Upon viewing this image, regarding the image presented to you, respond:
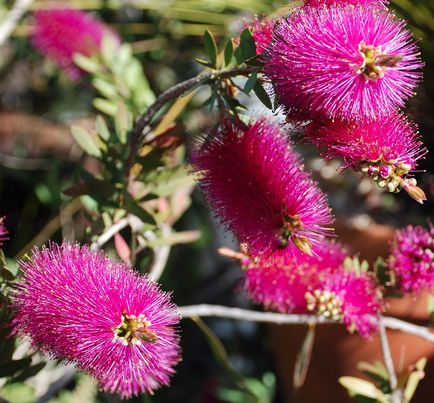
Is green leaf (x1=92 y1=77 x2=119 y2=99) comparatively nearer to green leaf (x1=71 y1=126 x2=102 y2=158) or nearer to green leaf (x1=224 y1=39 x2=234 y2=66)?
green leaf (x1=71 y1=126 x2=102 y2=158)

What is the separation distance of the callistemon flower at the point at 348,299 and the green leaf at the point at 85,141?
342 millimetres

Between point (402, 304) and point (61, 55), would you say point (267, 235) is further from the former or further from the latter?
point (61, 55)

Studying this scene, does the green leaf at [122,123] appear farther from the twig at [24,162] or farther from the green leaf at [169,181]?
the twig at [24,162]

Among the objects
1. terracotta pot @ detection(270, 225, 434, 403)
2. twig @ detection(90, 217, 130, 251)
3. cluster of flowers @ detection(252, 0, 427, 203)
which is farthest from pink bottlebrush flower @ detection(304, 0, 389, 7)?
terracotta pot @ detection(270, 225, 434, 403)

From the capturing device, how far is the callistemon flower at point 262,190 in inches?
23.7

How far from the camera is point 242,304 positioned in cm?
172

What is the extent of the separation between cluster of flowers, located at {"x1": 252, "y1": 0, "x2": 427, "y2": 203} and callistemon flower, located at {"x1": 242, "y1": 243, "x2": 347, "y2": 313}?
9.8 inches

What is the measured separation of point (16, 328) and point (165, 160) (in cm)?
32

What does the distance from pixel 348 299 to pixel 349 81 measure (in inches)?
14.0

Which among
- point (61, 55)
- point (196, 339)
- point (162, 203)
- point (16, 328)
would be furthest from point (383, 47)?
point (196, 339)

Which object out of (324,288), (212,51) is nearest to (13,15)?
(212,51)

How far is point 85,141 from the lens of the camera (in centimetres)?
87

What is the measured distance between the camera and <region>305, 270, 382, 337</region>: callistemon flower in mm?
799

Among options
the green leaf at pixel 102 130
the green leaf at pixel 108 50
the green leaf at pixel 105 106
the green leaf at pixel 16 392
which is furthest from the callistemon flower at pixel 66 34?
the green leaf at pixel 16 392
